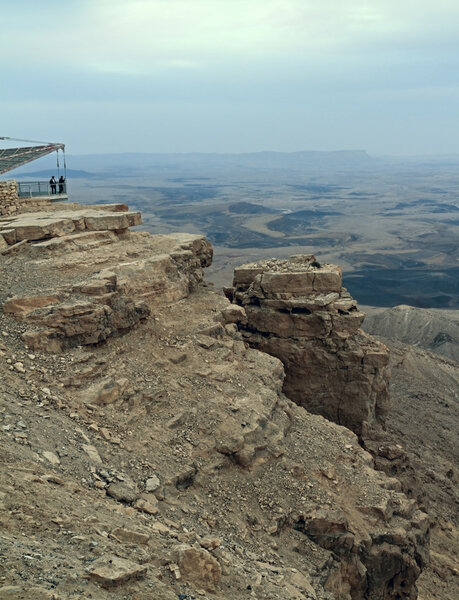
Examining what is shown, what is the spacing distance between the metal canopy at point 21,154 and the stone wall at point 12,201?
1.82 meters

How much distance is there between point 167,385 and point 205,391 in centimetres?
103

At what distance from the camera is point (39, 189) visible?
25.0 meters

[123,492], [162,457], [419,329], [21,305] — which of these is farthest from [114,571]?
[419,329]

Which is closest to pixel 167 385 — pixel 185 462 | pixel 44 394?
pixel 185 462

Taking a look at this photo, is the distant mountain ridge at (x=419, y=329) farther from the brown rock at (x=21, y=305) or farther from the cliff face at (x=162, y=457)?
the brown rock at (x=21, y=305)

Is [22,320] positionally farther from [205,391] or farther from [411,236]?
[411,236]

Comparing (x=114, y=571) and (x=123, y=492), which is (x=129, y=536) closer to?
(x=114, y=571)

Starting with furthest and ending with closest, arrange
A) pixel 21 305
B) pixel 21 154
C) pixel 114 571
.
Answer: pixel 21 154, pixel 21 305, pixel 114 571

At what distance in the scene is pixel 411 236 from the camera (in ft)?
388

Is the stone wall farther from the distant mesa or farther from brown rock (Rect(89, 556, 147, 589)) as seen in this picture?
the distant mesa

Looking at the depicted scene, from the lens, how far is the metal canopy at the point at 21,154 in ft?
79.3

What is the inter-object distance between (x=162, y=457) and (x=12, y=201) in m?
14.1

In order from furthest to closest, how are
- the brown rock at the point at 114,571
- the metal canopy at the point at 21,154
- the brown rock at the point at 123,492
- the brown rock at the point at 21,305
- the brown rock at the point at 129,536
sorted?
the metal canopy at the point at 21,154 → the brown rock at the point at 21,305 → the brown rock at the point at 123,492 → the brown rock at the point at 129,536 → the brown rock at the point at 114,571

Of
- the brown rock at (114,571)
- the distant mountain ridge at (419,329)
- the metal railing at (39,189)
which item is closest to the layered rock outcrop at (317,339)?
the metal railing at (39,189)
